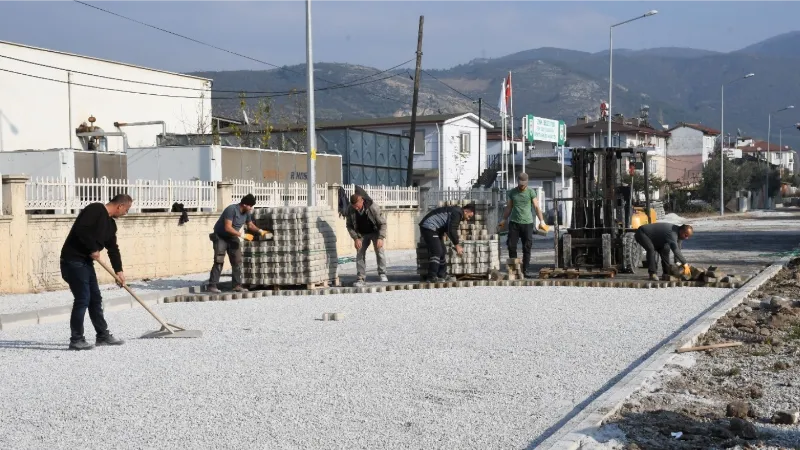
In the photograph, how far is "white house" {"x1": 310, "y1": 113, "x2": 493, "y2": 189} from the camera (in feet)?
159

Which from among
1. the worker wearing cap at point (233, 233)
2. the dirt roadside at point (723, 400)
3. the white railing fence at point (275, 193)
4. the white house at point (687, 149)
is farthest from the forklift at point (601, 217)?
the white house at point (687, 149)

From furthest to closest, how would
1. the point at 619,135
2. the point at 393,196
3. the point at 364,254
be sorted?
the point at 619,135 < the point at 393,196 < the point at 364,254

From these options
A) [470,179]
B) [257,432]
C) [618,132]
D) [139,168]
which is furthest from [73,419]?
[618,132]

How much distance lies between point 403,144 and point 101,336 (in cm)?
3395

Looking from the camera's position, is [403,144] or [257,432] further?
[403,144]

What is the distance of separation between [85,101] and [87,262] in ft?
94.8

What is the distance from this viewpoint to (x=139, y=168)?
89.4 feet

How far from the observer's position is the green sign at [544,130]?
4028 centimetres

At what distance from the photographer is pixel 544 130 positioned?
42094 mm

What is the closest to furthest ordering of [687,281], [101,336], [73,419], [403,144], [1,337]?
1. [73,419]
2. [101,336]
3. [1,337]
4. [687,281]
5. [403,144]

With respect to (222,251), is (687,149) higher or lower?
higher

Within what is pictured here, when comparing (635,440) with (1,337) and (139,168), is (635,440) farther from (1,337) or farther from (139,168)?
(139,168)

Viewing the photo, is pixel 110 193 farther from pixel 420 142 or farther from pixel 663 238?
pixel 420 142

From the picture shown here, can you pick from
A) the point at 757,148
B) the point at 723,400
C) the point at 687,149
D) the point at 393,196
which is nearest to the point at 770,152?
the point at 757,148
